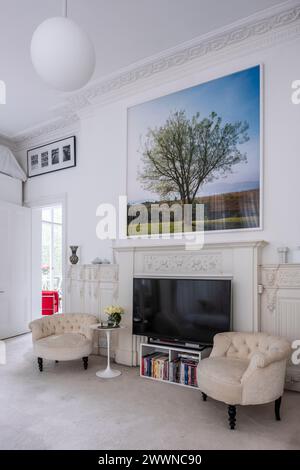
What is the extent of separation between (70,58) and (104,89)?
3.43 meters

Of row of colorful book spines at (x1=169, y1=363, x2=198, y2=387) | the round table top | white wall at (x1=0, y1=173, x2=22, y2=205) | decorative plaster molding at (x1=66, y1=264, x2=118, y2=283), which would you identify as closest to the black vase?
decorative plaster molding at (x1=66, y1=264, x2=118, y2=283)

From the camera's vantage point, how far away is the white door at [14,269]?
607cm

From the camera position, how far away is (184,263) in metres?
4.21

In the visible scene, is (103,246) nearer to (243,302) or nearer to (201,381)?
(243,302)

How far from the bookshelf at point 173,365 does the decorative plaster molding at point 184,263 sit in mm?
919

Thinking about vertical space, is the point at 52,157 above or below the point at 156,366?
above

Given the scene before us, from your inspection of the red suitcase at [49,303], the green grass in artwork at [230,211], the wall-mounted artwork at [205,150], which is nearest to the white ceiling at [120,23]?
the wall-mounted artwork at [205,150]

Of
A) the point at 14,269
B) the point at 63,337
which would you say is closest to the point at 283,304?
the point at 63,337

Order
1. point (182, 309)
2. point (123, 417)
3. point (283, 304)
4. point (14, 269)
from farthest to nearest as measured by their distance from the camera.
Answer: point (14, 269), point (182, 309), point (283, 304), point (123, 417)

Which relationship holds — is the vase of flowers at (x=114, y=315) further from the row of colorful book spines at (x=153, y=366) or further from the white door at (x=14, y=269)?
the white door at (x=14, y=269)

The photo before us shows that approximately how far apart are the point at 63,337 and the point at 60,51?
352 centimetres

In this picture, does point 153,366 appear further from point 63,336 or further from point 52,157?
point 52,157
